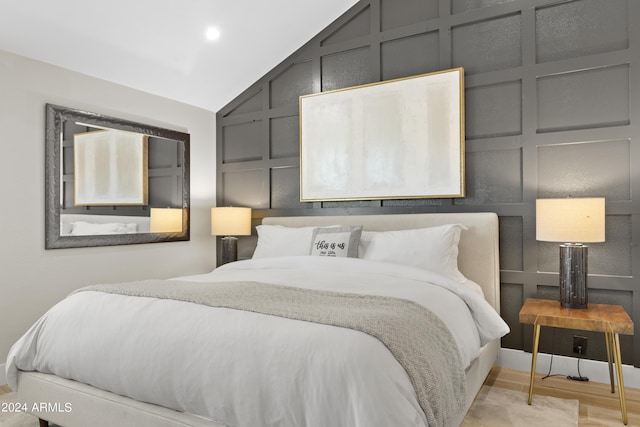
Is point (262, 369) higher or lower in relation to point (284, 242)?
lower

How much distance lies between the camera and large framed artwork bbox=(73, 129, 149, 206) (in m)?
3.27

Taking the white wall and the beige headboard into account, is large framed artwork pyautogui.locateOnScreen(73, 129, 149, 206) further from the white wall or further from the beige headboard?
the beige headboard

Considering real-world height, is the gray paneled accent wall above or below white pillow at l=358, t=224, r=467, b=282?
above

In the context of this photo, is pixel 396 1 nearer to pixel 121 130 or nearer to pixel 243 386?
pixel 121 130

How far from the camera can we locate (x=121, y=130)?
3568 millimetres

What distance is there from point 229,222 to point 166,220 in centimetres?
57

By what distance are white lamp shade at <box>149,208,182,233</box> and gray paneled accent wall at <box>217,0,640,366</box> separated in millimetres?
1449

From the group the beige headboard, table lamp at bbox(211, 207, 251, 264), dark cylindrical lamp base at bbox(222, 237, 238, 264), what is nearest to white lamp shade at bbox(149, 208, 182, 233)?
table lamp at bbox(211, 207, 251, 264)

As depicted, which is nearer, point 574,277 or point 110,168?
point 574,277

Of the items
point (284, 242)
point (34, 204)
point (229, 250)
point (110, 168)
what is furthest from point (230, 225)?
point (34, 204)

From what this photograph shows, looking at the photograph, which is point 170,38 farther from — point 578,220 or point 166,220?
point 578,220

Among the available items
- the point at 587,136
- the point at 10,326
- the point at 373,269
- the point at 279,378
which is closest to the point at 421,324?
the point at 279,378

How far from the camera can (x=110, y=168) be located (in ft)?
11.4

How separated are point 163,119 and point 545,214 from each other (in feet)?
10.6
